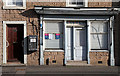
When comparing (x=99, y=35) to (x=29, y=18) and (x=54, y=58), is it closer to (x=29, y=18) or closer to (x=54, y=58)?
(x=54, y=58)

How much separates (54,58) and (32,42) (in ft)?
4.88

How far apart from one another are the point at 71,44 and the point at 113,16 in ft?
9.09

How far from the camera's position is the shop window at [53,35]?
27.9 feet

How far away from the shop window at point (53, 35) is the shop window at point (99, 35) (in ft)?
5.78

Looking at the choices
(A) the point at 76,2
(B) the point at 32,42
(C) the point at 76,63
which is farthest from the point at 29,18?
(C) the point at 76,63

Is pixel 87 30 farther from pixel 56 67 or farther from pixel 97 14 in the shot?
pixel 56 67

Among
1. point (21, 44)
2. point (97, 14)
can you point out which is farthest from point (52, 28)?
point (97, 14)

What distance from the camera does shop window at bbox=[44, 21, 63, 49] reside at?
8516 mm

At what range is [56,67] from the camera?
7973 mm

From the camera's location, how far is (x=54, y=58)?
8.34 meters

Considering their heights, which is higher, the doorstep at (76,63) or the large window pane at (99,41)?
the large window pane at (99,41)

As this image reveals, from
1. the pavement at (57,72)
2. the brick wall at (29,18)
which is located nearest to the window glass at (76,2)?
the brick wall at (29,18)

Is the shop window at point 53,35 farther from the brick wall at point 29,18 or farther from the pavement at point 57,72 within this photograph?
the pavement at point 57,72

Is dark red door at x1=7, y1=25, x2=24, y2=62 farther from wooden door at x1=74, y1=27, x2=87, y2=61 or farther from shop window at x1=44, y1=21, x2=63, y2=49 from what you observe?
wooden door at x1=74, y1=27, x2=87, y2=61
